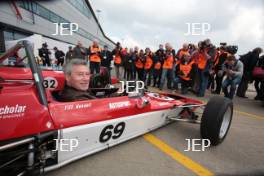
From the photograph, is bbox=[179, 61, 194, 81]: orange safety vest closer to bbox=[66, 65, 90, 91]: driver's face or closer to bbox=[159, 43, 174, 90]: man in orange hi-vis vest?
bbox=[159, 43, 174, 90]: man in orange hi-vis vest

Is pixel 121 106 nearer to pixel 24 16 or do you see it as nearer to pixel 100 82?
pixel 100 82

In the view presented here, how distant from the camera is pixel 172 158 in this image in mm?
2496

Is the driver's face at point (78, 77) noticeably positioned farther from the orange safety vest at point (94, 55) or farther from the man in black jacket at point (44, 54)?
the man in black jacket at point (44, 54)

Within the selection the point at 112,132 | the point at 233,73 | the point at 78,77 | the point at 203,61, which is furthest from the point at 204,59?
the point at 78,77

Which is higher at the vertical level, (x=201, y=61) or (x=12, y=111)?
(x=201, y=61)

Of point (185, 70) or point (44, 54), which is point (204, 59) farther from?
point (44, 54)

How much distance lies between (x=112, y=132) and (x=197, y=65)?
17.3ft

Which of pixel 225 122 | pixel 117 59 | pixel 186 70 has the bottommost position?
pixel 225 122

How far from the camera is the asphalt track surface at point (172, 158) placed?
2.16m

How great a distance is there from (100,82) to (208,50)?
439 centimetres

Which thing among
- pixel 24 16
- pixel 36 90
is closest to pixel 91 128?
pixel 36 90

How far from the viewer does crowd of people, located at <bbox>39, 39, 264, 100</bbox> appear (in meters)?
6.29

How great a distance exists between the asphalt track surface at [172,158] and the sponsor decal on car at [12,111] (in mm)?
748

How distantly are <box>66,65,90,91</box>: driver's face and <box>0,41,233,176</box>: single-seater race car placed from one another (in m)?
0.26
